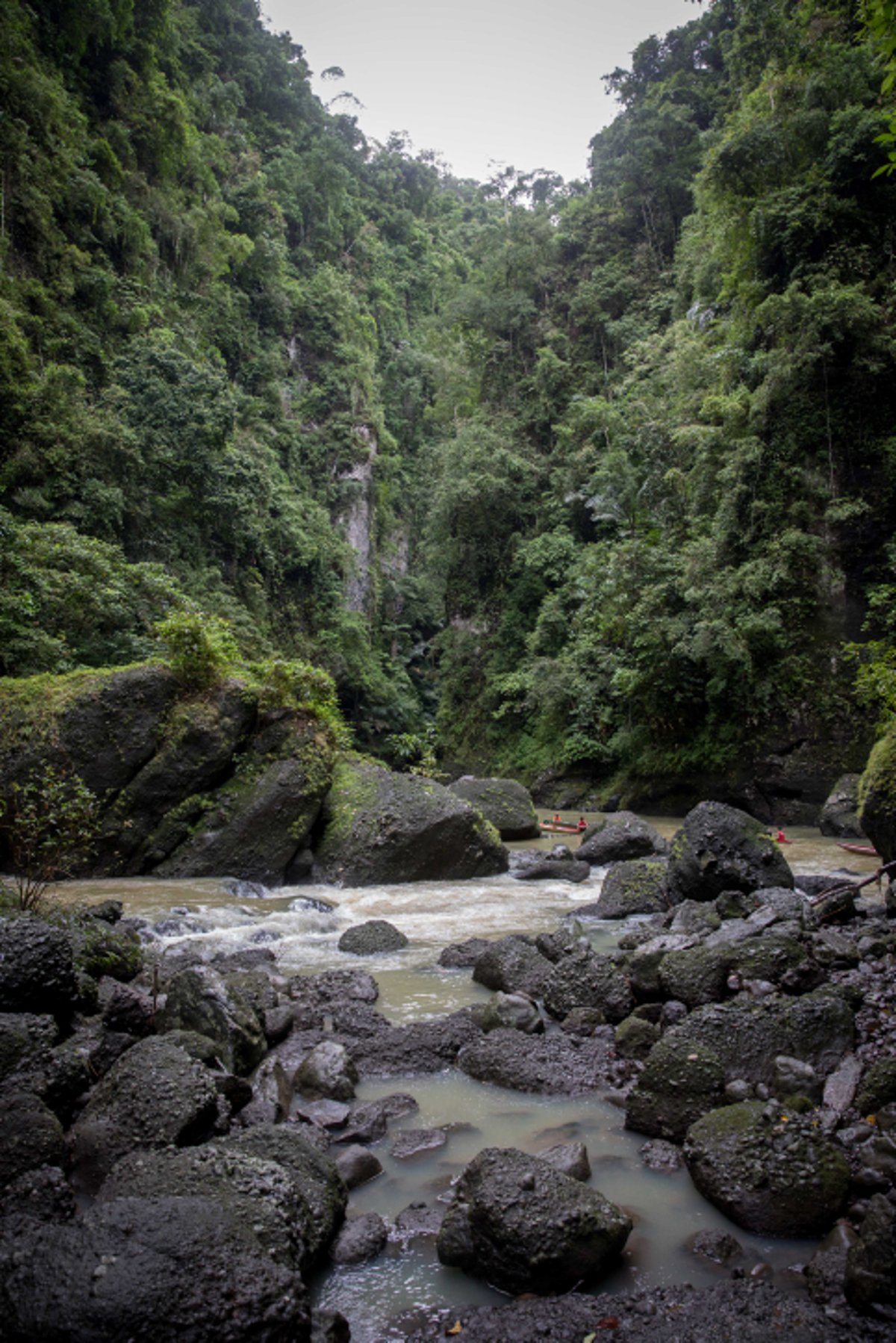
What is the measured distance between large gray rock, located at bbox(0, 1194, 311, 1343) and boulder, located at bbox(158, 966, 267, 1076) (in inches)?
68.0

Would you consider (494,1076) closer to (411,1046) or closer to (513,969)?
(411,1046)

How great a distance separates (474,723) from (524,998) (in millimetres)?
23784

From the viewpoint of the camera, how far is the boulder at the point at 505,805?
15125 mm

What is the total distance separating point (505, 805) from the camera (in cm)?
1537

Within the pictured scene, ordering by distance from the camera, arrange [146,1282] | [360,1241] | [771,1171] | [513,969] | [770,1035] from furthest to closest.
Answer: [513,969] < [770,1035] < [771,1171] < [360,1241] < [146,1282]

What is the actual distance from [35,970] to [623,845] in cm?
987

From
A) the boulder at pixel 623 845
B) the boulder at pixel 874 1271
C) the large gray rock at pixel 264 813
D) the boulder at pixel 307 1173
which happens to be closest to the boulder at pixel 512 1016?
A: the boulder at pixel 307 1173

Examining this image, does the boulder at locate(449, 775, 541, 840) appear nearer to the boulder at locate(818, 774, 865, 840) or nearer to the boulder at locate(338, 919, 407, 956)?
the boulder at locate(818, 774, 865, 840)

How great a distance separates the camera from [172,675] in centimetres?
1110

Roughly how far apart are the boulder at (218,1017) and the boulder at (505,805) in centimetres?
1055

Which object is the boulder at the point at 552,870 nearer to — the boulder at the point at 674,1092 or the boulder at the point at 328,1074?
the boulder at the point at 328,1074

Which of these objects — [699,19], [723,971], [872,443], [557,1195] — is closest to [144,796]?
[723,971]

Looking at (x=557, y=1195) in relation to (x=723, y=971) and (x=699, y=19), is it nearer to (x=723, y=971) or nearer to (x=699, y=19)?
(x=723, y=971)

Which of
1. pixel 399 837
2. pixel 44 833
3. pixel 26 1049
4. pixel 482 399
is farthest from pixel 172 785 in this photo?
pixel 482 399
